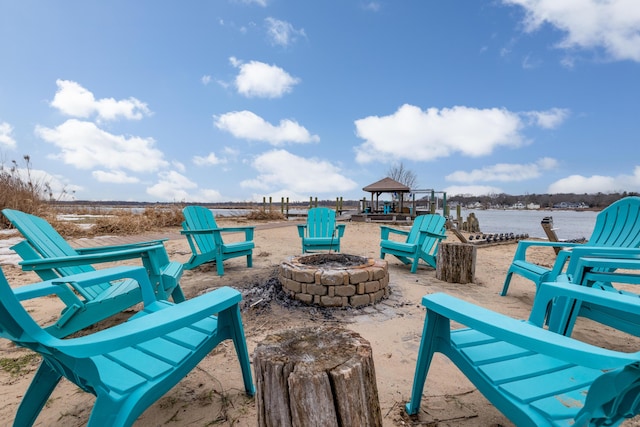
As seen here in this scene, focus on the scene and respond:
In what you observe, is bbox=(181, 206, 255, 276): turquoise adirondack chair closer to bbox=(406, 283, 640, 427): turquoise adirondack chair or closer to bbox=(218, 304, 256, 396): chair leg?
bbox=(218, 304, 256, 396): chair leg

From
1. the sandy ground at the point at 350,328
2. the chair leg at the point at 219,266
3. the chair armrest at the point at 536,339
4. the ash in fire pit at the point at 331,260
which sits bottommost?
the sandy ground at the point at 350,328

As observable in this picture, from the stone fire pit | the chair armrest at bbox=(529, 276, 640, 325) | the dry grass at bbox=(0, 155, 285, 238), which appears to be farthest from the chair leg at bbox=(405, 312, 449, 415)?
the dry grass at bbox=(0, 155, 285, 238)

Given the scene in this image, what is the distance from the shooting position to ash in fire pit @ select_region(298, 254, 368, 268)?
130 inches

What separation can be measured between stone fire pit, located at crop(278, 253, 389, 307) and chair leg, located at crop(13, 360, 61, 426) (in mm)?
1892

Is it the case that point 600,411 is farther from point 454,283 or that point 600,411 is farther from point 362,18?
point 362,18

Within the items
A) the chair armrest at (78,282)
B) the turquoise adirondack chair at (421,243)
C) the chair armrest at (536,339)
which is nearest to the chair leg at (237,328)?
the chair armrest at (78,282)

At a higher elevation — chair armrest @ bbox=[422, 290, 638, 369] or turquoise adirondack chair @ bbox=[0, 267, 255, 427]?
chair armrest @ bbox=[422, 290, 638, 369]

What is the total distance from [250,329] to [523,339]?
196cm

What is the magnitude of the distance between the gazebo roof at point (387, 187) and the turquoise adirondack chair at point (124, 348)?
1501 centimetres

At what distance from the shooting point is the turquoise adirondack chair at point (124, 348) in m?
0.81

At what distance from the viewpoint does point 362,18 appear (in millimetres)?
7996

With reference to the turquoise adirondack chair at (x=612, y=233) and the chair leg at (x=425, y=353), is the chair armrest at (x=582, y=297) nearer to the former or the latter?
the chair leg at (x=425, y=353)

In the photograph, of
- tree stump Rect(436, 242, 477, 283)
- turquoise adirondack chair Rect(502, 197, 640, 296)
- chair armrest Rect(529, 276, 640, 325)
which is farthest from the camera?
tree stump Rect(436, 242, 477, 283)

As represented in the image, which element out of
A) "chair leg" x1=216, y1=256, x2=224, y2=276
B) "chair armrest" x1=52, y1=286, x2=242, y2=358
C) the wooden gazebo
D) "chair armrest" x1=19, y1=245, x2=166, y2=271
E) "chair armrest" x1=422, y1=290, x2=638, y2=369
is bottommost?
"chair leg" x1=216, y1=256, x2=224, y2=276
